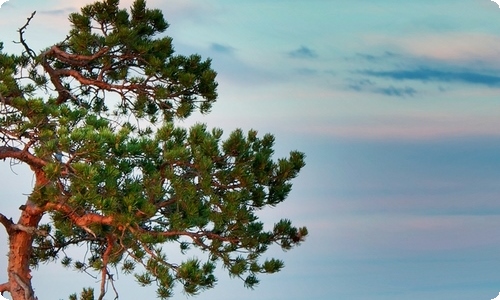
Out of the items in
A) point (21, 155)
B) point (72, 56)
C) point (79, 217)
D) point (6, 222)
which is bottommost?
point (79, 217)

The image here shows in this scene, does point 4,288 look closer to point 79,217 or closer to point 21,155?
point 79,217

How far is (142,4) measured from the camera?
19.4 ft

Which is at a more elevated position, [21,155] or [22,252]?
[21,155]

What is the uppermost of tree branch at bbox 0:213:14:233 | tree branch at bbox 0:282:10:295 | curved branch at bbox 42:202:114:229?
tree branch at bbox 0:213:14:233

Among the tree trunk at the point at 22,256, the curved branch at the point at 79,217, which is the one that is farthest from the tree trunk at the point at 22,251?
the curved branch at the point at 79,217

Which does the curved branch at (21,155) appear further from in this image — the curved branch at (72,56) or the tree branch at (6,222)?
the curved branch at (72,56)

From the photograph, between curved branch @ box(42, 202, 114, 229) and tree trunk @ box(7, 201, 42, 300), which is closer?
curved branch @ box(42, 202, 114, 229)

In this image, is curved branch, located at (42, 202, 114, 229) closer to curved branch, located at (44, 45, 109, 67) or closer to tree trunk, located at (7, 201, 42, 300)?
tree trunk, located at (7, 201, 42, 300)

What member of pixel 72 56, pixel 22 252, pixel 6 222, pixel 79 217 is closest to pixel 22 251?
pixel 22 252

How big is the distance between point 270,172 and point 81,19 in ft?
5.64

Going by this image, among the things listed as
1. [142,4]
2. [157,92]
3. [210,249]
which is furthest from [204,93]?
[210,249]

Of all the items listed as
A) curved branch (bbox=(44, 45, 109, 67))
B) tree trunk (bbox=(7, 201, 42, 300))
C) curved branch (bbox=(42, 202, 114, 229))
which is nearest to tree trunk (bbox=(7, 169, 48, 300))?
tree trunk (bbox=(7, 201, 42, 300))

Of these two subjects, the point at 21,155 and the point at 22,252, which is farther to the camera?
the point at 22,252

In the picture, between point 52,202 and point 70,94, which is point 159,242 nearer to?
point 52,202
